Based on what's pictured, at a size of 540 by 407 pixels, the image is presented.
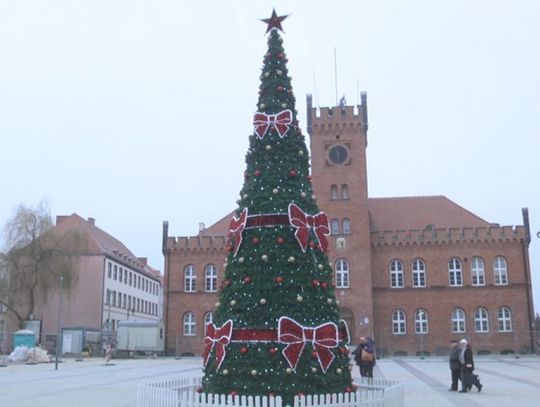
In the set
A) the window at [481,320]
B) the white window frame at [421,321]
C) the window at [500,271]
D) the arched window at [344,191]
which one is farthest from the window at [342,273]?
the window at [500,271]

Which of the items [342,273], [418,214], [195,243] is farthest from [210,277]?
[418,214]

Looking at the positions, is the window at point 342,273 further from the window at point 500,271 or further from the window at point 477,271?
the window at point 500,271

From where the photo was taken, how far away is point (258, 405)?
29.5ft

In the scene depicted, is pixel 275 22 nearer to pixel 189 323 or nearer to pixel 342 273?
pixel 342 273

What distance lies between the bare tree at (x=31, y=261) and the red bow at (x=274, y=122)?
3856 cm

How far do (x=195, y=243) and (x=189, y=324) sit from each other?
6.57 m

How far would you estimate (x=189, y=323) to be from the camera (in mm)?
49594

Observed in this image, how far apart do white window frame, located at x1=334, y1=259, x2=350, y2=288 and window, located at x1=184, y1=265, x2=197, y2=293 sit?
1169 centimetres

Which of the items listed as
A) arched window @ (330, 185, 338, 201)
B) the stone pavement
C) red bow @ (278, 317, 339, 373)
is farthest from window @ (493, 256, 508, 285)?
red bow @ (278, 317, 339, 373)

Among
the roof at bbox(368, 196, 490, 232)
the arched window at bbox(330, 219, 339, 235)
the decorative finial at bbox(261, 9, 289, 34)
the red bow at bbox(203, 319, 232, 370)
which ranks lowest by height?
the red bow at bbox(203, 319, 232, 370)

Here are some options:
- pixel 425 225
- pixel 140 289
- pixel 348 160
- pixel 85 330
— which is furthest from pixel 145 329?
pixel 140 289

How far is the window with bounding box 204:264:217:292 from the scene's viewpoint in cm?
4991

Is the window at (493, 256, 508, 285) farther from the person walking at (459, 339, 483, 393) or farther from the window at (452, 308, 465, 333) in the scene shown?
the person walking at (459, 339, 483, 393)

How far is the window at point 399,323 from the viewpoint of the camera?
47031 millimetres
